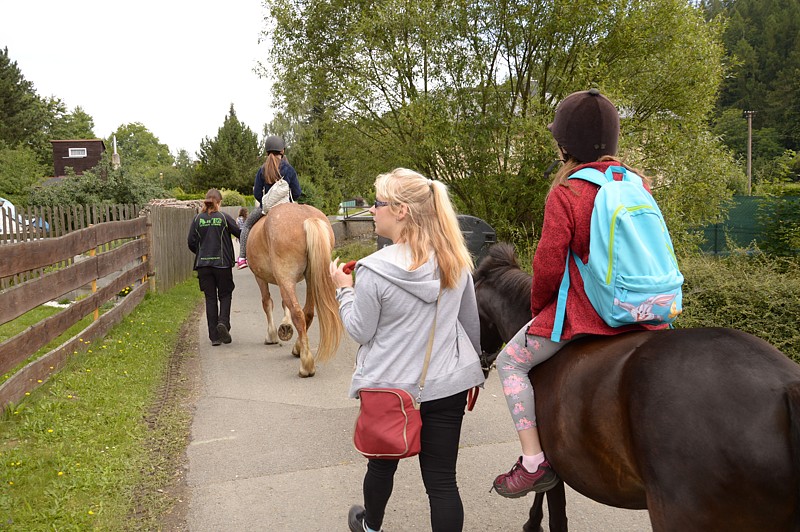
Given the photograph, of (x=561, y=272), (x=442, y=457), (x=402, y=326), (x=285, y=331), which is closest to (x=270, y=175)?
(x=285, y=331)

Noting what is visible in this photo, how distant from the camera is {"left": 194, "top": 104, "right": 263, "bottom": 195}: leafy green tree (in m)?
53.4

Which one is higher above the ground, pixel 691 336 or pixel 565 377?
pixel 691 336

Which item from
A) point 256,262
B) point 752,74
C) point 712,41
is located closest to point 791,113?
point 752,74

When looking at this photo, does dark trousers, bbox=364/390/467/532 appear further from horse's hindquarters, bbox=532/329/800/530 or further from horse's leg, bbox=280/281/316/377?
horse's leg, bbox=280/281/316/377

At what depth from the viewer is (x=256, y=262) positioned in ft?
27.1

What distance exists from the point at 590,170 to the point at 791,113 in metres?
76.7

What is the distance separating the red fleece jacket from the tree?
26.7 feet

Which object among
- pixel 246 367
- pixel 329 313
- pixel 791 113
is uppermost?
pixel 791 113

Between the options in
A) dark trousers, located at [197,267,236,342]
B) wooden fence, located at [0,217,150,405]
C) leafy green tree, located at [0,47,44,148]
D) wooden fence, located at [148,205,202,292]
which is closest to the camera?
wooden fence, located at [0,217,150,405]

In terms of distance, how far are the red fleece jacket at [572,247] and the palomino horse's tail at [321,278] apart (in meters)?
4.08

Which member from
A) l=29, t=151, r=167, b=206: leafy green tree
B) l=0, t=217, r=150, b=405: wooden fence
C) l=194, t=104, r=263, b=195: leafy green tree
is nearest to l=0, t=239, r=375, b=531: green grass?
l=0, t=217, r=150, b=405: wooden fence

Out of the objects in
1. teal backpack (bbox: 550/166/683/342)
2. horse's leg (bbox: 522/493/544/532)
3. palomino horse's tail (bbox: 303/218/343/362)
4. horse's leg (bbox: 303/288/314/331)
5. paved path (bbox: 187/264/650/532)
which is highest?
teal backpack (bbox: 550/166/683/342)

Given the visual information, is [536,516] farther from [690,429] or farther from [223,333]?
[223,333]

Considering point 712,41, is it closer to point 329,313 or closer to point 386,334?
point 329,313
